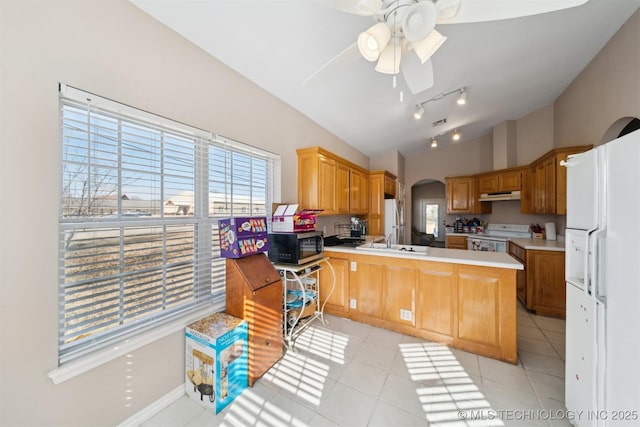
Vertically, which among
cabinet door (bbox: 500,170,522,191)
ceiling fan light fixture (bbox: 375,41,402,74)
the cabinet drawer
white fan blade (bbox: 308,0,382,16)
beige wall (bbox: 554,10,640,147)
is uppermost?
beige wall (bbox: 554,10,640,147)

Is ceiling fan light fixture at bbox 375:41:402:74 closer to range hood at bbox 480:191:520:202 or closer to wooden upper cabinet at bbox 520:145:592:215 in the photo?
wooden upper cabinet at bbox 520:145:592:215

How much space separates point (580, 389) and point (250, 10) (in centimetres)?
315

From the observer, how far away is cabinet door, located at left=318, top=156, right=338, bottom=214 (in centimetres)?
285

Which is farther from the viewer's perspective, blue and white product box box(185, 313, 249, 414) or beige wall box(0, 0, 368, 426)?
blue and white product box box(185, 313, 249, 414)

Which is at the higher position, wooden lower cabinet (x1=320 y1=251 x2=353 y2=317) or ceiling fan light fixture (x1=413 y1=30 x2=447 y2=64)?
ceiling fan light fixture (x1=413 y1=30 x2=447 y2=64)

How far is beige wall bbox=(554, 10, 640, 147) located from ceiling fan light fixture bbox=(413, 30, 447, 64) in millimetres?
2432

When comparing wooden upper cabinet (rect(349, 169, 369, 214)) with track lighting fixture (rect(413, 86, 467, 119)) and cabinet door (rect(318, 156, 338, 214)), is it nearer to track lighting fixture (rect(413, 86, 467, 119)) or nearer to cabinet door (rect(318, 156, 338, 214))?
cabinet door (rect(318, 156, 338, 214))

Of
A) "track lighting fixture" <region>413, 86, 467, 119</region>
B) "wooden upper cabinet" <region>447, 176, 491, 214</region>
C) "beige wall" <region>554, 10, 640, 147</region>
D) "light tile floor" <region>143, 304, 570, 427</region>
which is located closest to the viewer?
"light tile floor" <region>143, 304, 570, 427</region>

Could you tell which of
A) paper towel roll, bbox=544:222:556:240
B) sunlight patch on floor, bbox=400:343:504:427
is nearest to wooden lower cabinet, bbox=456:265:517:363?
sunlight patch on floor, bbox=400:343:504:427

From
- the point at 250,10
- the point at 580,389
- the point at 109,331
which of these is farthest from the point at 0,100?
the point at 580,389

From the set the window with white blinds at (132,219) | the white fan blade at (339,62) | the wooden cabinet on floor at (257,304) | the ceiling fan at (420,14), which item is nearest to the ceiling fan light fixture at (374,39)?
the ceiling fan at (420,14)

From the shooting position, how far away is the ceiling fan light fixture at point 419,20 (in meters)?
1.00

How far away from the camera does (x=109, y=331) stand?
4.46ft

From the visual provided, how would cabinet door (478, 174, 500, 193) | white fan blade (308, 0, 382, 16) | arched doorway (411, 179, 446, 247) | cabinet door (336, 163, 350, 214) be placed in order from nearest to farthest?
white fan blade (308, 0, 382, 16)
cabinet door (336, 163, 350, 214)
cabinet door (478, 174, 500, 193)
arched doorway (411, 179, 446, 247)
